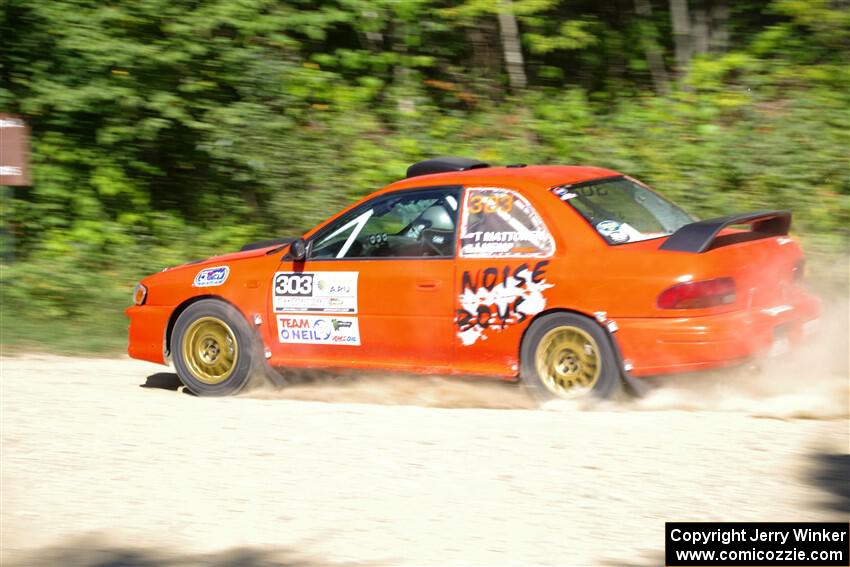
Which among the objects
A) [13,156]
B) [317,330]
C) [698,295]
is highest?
[13,156]

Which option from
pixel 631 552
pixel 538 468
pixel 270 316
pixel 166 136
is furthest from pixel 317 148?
pixel 631 552

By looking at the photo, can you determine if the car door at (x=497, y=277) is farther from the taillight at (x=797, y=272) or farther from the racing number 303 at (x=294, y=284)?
the taillight at (x=797, y=272)

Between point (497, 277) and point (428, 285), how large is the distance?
0.50 metres

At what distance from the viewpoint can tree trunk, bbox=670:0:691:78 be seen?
1514 cm

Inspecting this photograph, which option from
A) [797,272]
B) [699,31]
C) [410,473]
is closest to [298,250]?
[410,473]

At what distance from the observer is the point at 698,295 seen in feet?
21.1

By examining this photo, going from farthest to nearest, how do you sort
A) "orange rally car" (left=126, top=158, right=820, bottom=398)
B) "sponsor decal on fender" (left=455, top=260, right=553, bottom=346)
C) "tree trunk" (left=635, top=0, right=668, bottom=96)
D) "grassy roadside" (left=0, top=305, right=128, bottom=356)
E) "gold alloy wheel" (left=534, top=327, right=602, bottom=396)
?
"tree trunk" (left=635, top=0, right=668, bottom=96)
"grassy roadside" (left=0, top=305, right=128, bottom=356)
"sponsor decal on fender" (left=455, top=260, right=553, bottom=346)
"gold alloy wheel" (left=534, top=327, right=602, bottom=396)
"orange rally car" (left=126, top=158, right=820, bottom=398)

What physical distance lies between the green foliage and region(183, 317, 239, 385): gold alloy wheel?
12.4ft

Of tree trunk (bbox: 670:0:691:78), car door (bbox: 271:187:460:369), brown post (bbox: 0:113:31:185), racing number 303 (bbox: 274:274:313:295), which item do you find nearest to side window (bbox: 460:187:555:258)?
car door (bbox: 271:187:460:369)

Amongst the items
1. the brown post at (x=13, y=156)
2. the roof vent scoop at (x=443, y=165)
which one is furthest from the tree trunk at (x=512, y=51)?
the roof vent scoop at (x=443, y=165)

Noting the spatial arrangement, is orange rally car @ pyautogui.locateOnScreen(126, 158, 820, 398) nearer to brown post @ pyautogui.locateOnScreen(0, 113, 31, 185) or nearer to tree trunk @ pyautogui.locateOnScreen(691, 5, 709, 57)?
brown post @ pyautogui.locateOnScreen(0, 113, 31, 185)

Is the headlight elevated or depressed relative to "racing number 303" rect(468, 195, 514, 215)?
depressed

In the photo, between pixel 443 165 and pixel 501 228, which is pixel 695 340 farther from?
pixel 443 165

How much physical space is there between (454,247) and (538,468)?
213 cm
